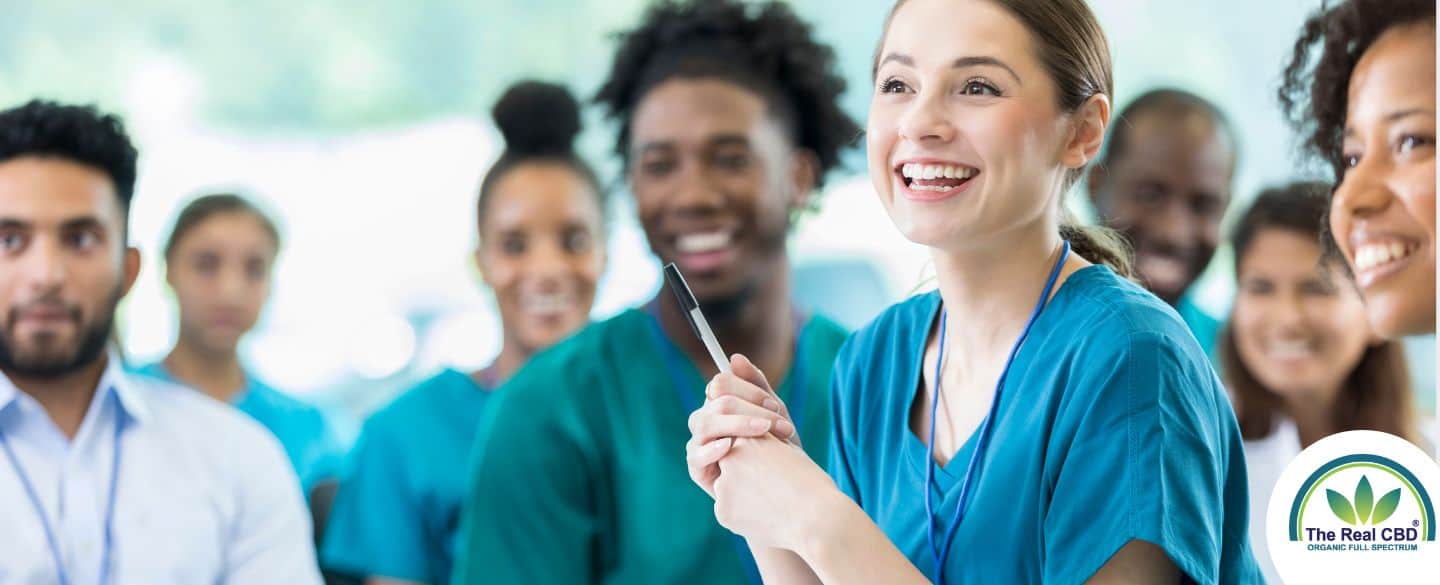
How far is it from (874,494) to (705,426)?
21cm

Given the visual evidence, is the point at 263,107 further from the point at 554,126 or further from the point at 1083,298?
the point at 1083,298

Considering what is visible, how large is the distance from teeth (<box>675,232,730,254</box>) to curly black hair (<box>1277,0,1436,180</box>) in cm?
72

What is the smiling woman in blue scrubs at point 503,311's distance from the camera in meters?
2.20

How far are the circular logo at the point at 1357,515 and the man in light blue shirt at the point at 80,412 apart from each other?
4.34ft

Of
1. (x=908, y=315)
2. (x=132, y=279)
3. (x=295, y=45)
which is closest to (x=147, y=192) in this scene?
(x=132, y=279)

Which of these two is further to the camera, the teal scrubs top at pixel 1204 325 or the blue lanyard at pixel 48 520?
the teal scrubs top at pixel 1204 325

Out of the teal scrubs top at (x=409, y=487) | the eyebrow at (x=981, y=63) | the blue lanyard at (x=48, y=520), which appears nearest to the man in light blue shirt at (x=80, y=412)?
the blue lanyard at (x=48, y=520)

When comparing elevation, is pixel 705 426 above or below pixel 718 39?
below

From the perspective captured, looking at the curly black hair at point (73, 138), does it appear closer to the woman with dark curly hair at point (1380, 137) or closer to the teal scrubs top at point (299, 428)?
the teal scrubs top at point (299, 428)

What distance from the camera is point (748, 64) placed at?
6.37 feet

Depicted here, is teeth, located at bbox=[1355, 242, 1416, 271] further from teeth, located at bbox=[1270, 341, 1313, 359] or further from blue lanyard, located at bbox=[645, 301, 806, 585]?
blue lanyard, located at bbox=[645, 301, 806, 585]

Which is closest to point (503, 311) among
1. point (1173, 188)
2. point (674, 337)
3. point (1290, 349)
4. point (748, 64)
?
point (674, 337)

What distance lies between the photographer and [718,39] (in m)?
1.95

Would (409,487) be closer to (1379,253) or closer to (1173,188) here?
(1173,188)
